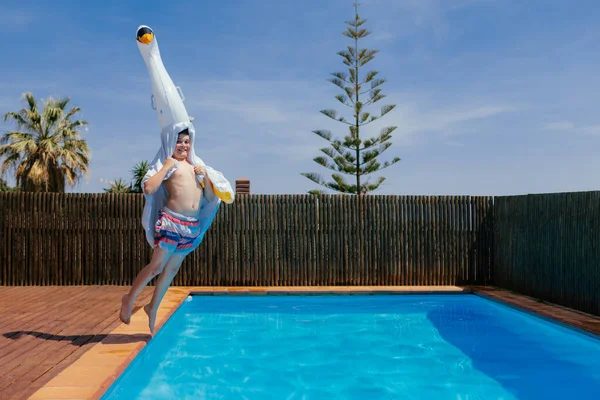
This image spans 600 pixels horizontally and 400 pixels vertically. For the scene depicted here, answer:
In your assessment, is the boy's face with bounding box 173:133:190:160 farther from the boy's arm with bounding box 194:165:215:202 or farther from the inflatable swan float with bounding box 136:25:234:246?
the boy's arm with bounding box 194:165:215:202

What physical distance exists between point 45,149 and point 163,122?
19836 mm

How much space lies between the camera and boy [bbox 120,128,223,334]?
4.19 m

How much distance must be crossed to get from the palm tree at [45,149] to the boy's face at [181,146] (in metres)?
19.0

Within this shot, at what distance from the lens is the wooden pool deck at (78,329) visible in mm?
3422

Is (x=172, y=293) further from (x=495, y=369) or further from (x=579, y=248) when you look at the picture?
(x=579, y=248)

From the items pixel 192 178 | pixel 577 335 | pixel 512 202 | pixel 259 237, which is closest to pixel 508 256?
pixel 512 202

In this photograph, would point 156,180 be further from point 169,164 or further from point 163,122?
point 163,122

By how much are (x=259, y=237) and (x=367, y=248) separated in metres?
1.63

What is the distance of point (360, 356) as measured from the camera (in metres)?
4.94

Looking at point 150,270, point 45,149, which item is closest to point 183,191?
point 150,270

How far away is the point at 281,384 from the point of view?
164 inches

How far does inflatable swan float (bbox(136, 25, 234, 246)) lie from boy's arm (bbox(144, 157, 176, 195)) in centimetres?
5

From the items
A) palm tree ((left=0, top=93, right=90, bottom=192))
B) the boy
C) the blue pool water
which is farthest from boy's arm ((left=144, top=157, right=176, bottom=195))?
palm tree ((left=0, top=93, right=90, bottom=192))

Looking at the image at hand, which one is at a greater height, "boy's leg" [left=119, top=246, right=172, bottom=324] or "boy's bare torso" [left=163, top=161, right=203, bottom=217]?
"boy's bare torso" [left=163, top=161, right=203, bottom=217]
